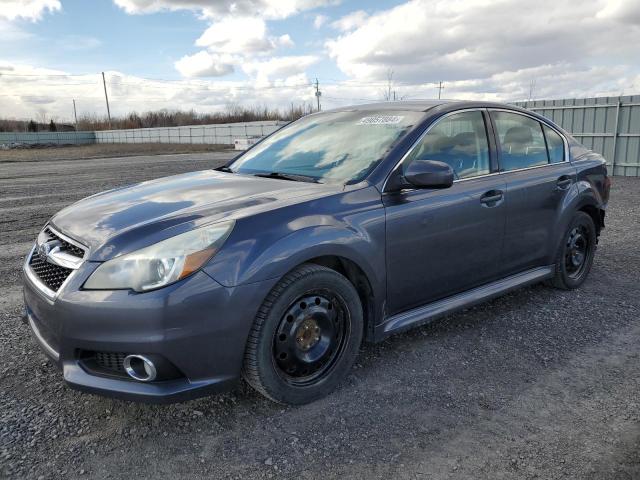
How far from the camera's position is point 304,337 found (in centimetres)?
289

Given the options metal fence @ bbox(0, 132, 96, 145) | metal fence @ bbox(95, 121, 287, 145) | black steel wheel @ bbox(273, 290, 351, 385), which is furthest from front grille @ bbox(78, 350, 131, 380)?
metal fence @ bbox(0, 132, 96, 145)

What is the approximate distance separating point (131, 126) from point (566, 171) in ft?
260

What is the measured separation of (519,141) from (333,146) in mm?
1622

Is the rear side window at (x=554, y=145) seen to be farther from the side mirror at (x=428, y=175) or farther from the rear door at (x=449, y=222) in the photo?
the side mirror at (x=428, y=175)

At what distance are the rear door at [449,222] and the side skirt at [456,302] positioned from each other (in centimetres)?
5

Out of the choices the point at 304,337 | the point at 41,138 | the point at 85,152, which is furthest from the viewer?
the point at 41,138

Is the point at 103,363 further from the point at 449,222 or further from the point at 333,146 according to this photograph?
the point at 449,222

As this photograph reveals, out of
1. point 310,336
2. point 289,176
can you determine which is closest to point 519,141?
point 289,176

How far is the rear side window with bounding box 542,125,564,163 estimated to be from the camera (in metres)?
4.56

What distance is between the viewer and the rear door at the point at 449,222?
10.6ft

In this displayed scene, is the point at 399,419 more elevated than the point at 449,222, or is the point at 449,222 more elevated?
the point at 449,222

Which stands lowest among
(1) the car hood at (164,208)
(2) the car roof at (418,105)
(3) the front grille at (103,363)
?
(3) the front grille at (103,363)

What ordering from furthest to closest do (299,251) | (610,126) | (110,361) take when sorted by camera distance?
(610,126) < (299,251) < (110,361)

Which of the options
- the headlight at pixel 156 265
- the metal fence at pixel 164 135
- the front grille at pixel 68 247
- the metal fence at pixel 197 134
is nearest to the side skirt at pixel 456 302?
the headlight at pixel 156 265
